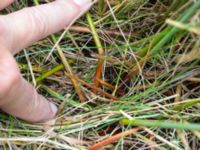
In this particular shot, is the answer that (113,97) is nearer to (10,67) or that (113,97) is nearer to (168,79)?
(168,79)

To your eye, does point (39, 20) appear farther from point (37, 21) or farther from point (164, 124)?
point (164, 124)

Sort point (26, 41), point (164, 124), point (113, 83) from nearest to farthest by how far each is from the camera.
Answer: point (164, 124) < point (26, 41) < point (113, 83)

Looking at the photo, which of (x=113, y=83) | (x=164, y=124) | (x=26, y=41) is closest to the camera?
(x=164, y=124)

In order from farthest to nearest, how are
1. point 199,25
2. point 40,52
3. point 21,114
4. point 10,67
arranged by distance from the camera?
1. point 40,52
2. point 21,114
3. point 10,67
4. point 199,25

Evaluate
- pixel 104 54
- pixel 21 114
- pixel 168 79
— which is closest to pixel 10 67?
pixel 21 114

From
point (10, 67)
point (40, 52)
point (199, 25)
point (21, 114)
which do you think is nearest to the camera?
point (199, 25)

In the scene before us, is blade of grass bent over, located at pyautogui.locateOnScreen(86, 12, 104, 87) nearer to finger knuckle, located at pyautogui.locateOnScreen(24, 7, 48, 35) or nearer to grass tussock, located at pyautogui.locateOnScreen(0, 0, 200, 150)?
grass tussock, located at pyautogui.locateOnScreen(0, 0, 200, 150)

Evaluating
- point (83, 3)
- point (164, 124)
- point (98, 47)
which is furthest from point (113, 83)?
point (164, 124)
